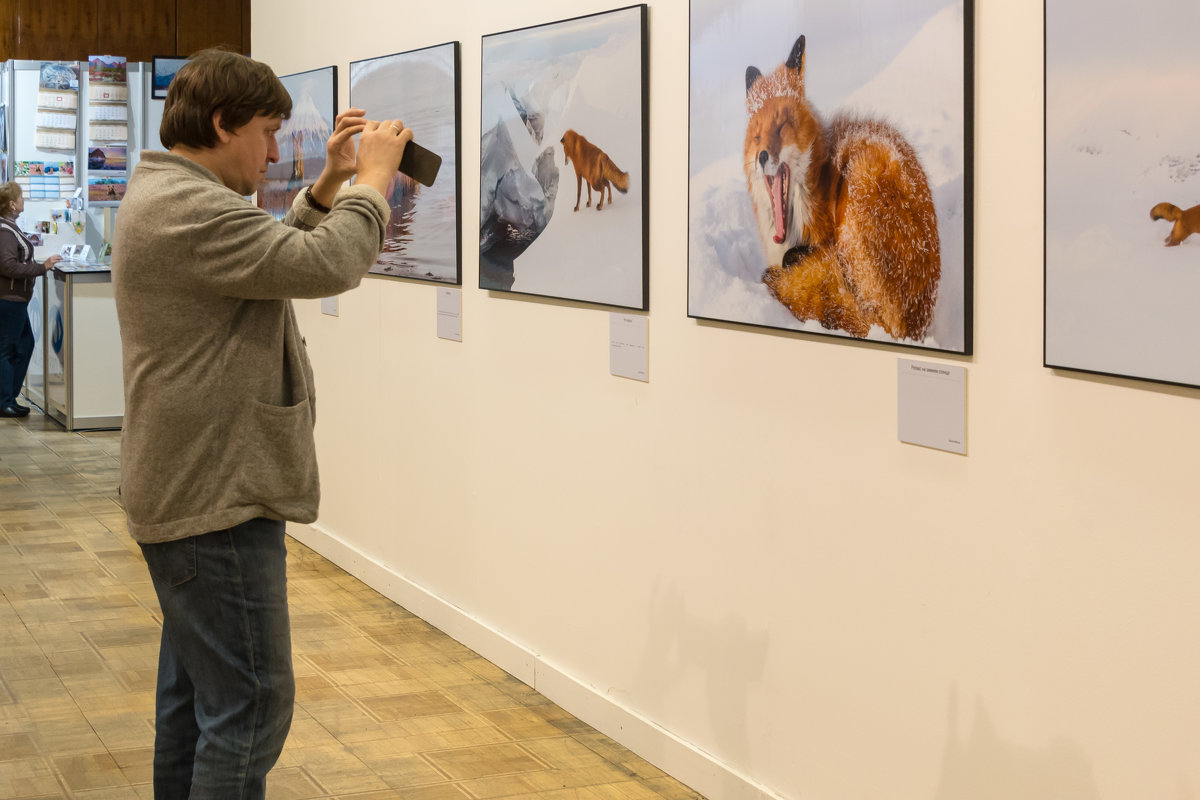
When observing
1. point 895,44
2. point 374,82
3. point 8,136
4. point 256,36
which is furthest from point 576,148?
point 8,136

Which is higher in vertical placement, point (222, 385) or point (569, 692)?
point (222, 385)

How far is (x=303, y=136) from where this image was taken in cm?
611

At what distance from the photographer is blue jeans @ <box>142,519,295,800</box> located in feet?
7.77

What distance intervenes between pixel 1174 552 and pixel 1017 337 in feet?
1.68

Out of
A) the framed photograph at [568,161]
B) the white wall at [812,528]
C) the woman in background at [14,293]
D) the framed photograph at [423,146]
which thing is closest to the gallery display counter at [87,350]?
the woman in background at [14,293]

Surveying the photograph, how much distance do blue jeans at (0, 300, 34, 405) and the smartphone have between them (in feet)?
29.9

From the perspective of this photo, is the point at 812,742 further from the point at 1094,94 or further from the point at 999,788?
the point at 1094,94

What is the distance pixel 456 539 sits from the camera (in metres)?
4.93

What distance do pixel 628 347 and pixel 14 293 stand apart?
8320 mm

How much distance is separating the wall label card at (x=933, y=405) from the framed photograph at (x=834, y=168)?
6 cm

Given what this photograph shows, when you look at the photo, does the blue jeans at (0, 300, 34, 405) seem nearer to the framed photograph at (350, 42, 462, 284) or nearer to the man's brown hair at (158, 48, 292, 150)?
the framed photograph at (350, 42, 462, 284)

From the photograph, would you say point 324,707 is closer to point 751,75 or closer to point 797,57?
point 751,75

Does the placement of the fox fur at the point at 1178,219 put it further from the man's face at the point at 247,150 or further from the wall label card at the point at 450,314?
the wall label card at the point at 450,314

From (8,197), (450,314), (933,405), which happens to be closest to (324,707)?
(450,314)
